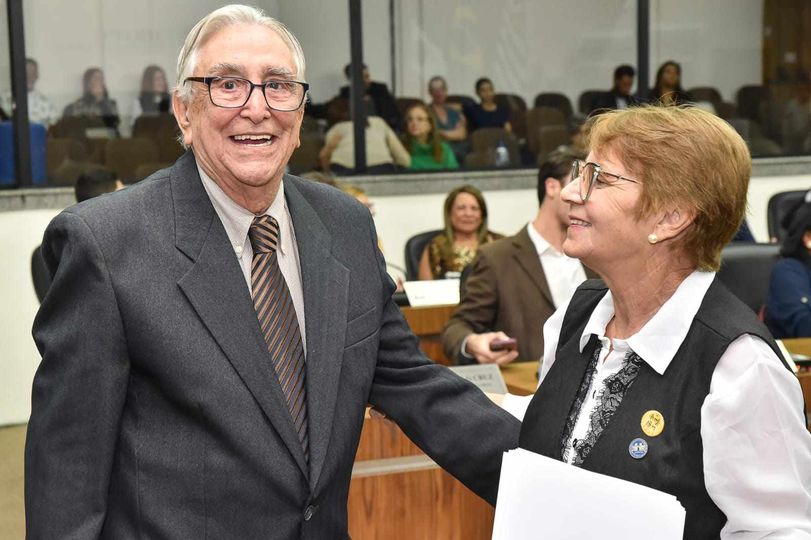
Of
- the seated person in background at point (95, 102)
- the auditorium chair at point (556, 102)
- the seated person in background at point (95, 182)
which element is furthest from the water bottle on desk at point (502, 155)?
the seated person in background at point (95, 182)

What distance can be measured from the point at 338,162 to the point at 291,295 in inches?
265

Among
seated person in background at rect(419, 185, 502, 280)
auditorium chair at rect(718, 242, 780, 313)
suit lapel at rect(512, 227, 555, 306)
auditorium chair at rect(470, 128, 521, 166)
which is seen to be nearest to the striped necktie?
suit lapel at rect(512, 227, 555, 306)

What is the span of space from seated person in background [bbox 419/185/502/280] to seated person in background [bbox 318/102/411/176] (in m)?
1.71

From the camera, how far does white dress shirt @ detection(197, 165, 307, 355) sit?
192 cm

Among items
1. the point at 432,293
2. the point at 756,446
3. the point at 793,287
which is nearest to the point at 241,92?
the point at 756,446

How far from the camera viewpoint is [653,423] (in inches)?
68.4

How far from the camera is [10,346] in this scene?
282 inches

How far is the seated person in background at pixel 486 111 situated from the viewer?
923cm

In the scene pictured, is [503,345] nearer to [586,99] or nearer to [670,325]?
[670,325]

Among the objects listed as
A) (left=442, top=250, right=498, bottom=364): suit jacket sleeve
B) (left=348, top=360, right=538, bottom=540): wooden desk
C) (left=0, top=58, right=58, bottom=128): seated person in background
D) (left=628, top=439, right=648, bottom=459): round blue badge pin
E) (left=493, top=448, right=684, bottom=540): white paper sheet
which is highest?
(left=0, top=58, right=58, bottom=128): seated person in background

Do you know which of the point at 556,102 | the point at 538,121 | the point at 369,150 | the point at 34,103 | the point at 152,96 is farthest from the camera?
the point at 556,102

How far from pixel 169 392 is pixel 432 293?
11.0ft

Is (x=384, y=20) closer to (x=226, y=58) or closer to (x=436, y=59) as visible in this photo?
(x=436, y=59)

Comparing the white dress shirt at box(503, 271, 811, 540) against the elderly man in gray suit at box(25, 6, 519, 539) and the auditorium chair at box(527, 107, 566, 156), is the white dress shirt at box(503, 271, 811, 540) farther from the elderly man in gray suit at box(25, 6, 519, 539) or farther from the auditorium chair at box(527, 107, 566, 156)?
the auditorium chair at box(527, 107, 566, 156)
